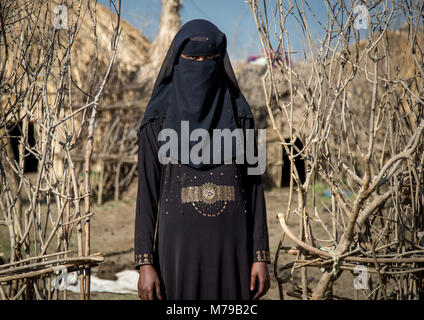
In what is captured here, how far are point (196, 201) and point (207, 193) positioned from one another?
0.19ft

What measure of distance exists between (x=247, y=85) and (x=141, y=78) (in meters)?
2.31

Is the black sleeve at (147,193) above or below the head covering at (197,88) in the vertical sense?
below

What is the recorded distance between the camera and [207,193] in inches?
64.9

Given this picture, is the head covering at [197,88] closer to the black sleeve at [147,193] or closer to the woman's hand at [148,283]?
the black sleeve at [147,193]

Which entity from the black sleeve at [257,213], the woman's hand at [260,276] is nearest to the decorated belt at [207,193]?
the black sleeve at [257,213]

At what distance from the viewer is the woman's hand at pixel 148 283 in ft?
5.24

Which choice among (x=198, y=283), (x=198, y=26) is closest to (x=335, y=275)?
(x=198, y=283)

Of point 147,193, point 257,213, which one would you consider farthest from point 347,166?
point 147,193

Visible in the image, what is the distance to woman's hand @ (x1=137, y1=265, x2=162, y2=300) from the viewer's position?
5.24 ft

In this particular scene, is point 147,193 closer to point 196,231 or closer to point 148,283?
point 196,231

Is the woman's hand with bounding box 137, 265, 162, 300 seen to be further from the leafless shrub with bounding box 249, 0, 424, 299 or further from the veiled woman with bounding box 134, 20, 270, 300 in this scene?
the leafless shrub with bounding box 249, 0, 424, 299

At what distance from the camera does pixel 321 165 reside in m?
1.92

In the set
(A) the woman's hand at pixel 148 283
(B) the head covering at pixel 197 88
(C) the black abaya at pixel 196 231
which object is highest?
(B) the head covering at pixel 197 88
